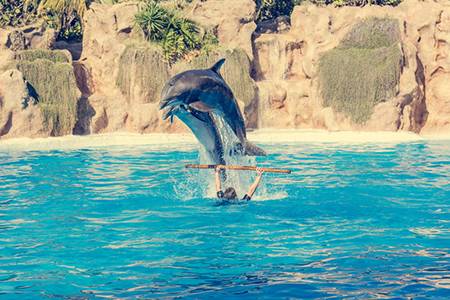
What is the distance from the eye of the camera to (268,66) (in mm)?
23328

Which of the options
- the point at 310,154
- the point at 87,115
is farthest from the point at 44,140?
the point at 310,154

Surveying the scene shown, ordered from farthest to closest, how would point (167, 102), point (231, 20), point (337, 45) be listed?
1. point (231, 20)
2. point (337, 45)
3. point (167, 102)

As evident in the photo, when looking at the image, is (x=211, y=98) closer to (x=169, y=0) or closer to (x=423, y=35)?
(x=423, y=35)

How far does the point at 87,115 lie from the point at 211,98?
43.4 feet

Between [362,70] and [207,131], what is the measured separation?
13.7 m

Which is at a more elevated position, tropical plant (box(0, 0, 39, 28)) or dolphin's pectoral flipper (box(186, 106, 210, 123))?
tropical plant (box(0, 0, 39, 28))

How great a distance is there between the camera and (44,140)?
1639cm

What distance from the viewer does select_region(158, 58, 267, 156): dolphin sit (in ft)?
20.6

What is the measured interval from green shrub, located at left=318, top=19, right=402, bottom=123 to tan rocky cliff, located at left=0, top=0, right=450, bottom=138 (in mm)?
330

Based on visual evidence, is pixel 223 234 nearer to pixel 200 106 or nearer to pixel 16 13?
pixel 200 106

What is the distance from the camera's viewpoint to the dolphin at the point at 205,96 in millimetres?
6286

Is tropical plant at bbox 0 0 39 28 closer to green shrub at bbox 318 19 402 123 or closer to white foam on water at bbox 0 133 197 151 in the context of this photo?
white foam on water at bbox 0 133 197 151

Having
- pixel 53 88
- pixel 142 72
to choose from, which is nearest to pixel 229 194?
pixel 53 88

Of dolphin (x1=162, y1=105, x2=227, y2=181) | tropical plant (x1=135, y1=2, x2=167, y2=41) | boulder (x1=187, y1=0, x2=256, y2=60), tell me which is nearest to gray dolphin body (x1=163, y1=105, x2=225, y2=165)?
dolphin (x1=162, y1=105, x2=227, y2=181)
